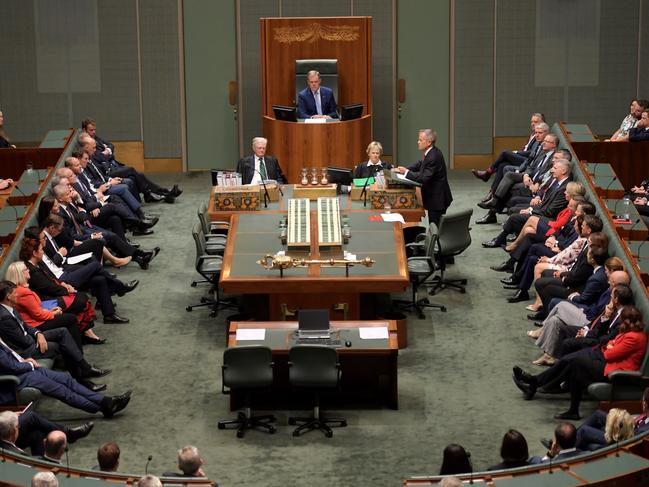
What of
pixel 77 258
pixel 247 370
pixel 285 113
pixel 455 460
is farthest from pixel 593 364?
pixel 285 113

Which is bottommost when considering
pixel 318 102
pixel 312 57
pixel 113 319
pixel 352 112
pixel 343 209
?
pixel 113 319

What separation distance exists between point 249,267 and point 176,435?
77.9 inches

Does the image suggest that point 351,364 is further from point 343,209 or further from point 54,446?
point 343,209

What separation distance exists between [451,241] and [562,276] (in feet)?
4.64

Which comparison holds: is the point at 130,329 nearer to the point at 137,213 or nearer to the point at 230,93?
the point at 137,213

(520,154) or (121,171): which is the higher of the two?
(520,154)

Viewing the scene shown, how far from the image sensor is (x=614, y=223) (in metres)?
11.1

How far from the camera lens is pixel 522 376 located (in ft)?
32.1

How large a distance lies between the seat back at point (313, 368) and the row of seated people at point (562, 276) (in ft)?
5.02

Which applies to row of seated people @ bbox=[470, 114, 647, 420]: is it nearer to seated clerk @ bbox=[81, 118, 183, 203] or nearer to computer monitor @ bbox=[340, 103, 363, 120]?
computer monitor @ bbox=[340, 103, 363, 120]

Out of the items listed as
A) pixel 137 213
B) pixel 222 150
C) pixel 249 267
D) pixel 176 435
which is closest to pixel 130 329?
pixel 249 267

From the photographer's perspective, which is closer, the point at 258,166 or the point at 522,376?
the point at 522,376

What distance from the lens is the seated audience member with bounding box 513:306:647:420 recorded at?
916cm

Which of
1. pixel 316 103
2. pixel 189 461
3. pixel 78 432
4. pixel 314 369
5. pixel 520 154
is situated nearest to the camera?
pixel 189 461
